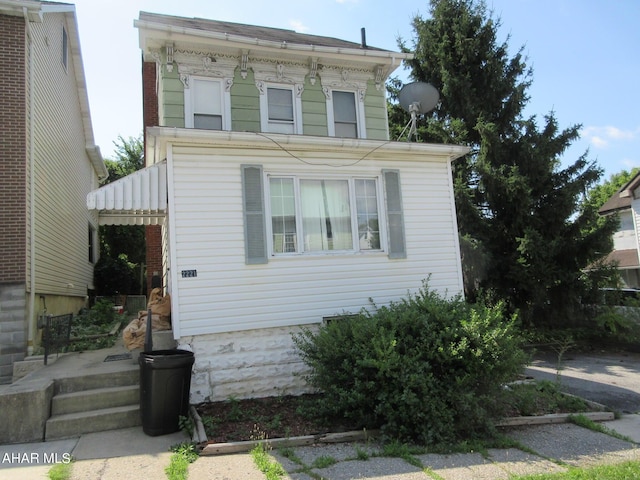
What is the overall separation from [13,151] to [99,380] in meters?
4.92

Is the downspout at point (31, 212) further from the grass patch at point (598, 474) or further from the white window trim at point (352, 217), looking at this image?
the grass patch at point (598, 474)

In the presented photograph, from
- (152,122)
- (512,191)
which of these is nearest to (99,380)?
(152,122)

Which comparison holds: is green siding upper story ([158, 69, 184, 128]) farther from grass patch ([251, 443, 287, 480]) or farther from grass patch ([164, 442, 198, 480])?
grass patch ([251, 443, 287, 480])

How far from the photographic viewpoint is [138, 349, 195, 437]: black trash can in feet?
17.9

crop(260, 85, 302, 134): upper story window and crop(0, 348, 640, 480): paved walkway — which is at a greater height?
crop(260, 85, 302, 134): upper story window

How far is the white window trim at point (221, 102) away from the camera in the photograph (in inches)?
364

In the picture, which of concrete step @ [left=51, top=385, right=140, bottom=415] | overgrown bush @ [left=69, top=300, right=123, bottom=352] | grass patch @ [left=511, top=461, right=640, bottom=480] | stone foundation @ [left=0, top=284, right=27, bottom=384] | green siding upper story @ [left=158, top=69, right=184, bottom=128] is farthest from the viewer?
green siding upper story @ [left=158, top=69, right=184, bottom=128]

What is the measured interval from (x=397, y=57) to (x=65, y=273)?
9.99 meters

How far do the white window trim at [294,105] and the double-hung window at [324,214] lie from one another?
2.57 m

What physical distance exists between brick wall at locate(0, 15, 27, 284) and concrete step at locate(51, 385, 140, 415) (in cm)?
324

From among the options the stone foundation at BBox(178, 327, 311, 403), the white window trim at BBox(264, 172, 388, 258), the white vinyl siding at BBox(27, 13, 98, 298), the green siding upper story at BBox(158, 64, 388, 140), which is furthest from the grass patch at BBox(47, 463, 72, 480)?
the green siding upper story at BBox(158, 64, 388, 140)

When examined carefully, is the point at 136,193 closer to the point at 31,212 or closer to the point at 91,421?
the point at 31,212

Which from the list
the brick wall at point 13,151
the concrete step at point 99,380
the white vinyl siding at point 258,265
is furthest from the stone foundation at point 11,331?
the white vinyl siding at point 258,265

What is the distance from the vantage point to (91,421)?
559 centimetres
